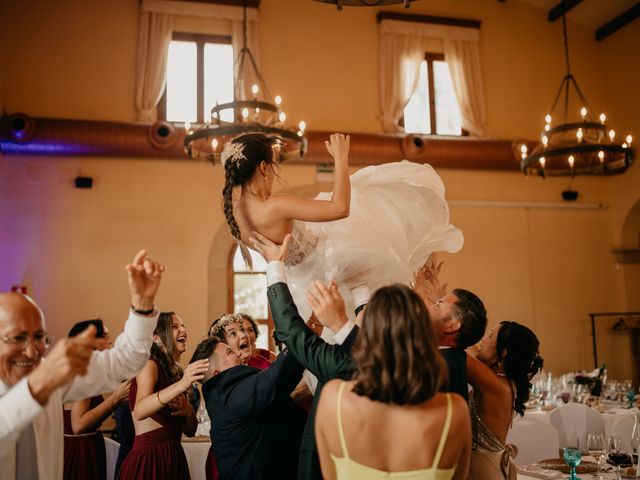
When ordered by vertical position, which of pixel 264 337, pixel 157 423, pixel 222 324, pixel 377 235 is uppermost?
pixel 377 235

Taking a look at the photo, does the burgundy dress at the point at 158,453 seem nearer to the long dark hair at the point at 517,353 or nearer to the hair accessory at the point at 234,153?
the hair accessory at the point at 234,153

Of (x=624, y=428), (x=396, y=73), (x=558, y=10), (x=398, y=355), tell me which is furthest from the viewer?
(x=558, y=10)

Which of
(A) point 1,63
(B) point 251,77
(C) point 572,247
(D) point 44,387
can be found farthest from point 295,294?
(C) point 572,247

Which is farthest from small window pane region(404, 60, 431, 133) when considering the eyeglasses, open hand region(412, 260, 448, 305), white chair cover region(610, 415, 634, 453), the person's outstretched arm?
the eyeglasses

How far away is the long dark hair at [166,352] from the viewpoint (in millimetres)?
3705

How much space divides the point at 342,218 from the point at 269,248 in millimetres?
451

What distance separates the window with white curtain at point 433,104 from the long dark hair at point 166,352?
268 inches

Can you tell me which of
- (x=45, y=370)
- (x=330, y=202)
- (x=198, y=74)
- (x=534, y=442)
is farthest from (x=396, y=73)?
(x=45, y=370)

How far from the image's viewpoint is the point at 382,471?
1827mm

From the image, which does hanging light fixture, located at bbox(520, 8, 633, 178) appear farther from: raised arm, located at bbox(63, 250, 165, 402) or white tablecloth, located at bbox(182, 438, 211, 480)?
raised arm, located at bbox(63, 250, 165, 402)

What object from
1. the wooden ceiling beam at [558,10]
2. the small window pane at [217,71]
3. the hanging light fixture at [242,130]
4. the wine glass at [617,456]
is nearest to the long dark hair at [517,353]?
the wine glass at [617,456]

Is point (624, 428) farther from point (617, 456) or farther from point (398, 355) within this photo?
point (398, 355)

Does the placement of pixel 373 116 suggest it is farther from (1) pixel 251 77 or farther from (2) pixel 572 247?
(2) pixel 572 247

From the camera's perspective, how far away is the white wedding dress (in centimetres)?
325
